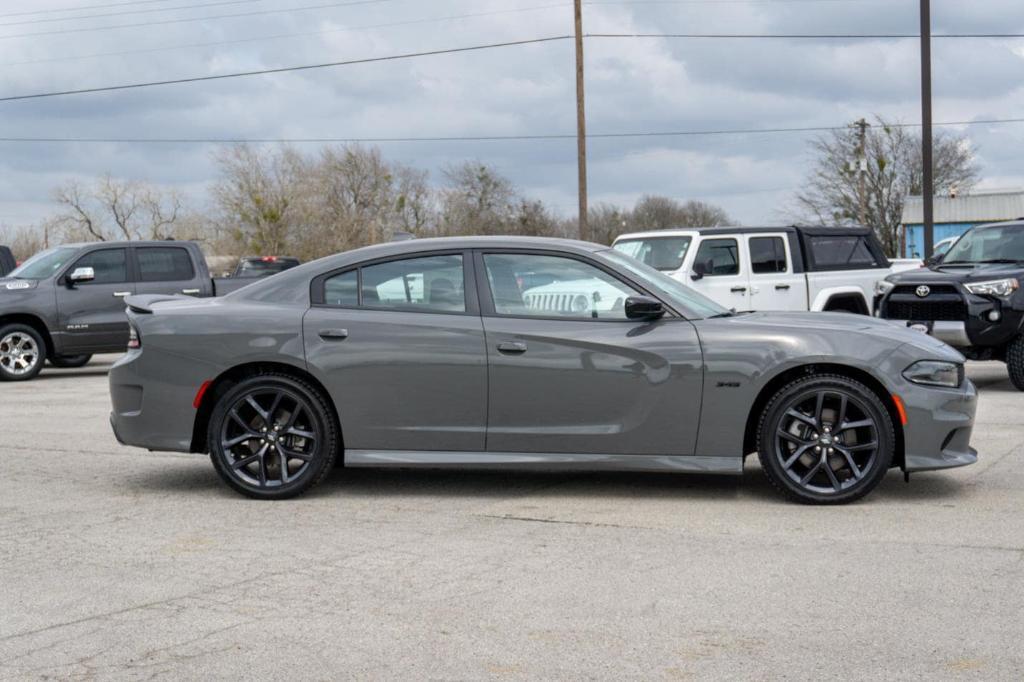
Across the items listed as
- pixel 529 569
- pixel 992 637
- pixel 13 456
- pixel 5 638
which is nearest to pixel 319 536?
pixel 529 569

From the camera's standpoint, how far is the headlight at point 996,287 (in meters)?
12.9

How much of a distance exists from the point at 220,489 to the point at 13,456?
8.21ft

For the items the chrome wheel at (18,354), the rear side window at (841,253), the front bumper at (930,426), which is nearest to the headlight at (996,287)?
the rear side window at (841,253)

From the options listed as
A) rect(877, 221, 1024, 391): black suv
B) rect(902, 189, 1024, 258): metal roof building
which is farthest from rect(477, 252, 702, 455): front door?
rect(902, 189, 1024, 258): metal roof building

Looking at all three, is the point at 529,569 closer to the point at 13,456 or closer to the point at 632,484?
the point at 632,484

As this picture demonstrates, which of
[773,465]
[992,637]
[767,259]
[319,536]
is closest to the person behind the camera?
[992,637]

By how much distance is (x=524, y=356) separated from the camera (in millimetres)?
6988

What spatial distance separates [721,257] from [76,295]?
8.98 m

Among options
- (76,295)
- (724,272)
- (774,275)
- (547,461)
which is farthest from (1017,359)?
(76,295)

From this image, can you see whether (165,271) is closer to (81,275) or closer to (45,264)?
(81,275)

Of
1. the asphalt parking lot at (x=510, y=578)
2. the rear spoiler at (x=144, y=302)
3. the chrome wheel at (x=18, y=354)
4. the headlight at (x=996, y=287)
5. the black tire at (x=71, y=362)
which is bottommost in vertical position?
the black tire at (x=71, y=362)

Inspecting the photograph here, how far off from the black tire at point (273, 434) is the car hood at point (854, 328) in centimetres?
250

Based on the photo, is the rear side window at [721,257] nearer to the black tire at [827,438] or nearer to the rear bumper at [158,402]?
the black tire at [827,438]

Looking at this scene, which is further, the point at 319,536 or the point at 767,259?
the point at 767,259
